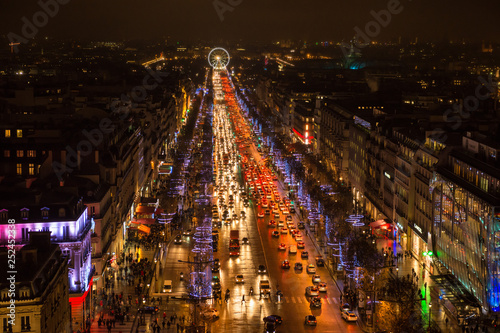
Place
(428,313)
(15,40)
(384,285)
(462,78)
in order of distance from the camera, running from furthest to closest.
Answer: (15,40)
(462,78)
(384,285)
(428,313)

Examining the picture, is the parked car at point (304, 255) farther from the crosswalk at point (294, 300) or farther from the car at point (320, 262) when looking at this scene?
the crosswalk at point (294, 300)

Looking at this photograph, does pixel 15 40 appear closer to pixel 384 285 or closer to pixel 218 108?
pixel 218 108

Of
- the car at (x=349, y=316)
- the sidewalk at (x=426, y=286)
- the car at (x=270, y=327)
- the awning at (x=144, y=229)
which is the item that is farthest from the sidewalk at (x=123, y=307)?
the sidewalk at (x=426, y=286)

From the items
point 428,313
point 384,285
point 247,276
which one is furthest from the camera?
point 247,276

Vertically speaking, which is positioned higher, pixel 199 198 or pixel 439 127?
pixel 439 127

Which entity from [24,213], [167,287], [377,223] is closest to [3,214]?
[24,213]

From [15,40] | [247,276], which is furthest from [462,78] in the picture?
[247,276]

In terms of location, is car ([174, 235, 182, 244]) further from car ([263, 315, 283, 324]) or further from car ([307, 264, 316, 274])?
car ([263, 315, 283, 324])

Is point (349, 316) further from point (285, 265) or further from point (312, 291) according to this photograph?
point (285, 265)
